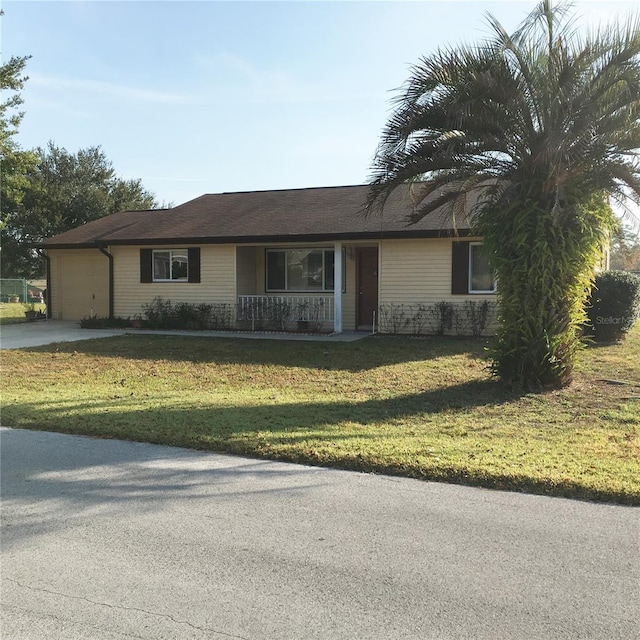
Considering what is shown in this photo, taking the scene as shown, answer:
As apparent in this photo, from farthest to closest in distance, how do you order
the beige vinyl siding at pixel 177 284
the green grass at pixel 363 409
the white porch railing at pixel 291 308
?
the beige vinyl siding at pixel 177 284, the white porch railing at pixel 291 308, the green grass at pixel 363 409

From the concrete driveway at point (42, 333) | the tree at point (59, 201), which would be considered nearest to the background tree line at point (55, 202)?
the tree at point (59, 201)

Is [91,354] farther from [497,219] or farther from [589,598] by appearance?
[589,598]

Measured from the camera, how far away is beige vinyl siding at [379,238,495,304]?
1545 centimetres

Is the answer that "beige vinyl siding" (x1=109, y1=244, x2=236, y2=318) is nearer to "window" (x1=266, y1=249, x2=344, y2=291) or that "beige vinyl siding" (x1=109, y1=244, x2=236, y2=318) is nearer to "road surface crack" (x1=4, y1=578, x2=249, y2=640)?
"window" (x1=266, y1=249, x2=344, y2=291)

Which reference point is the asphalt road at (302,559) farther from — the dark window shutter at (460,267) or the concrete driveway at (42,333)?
the concrete driveway at (42,333)

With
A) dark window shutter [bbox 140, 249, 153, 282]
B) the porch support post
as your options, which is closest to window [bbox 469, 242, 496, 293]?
the porch support post

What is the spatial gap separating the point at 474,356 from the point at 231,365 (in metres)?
4.94

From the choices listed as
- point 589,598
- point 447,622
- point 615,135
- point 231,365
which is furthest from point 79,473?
point 615,135

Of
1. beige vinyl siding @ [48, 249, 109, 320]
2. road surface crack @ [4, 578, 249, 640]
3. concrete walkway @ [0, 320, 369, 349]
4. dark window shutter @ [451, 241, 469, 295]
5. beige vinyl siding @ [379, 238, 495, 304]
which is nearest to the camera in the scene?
road surface crack @ [4, 578, 249, 640]

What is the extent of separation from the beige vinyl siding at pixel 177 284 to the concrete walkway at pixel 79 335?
1.33 metres

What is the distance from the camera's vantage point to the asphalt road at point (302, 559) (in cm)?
300

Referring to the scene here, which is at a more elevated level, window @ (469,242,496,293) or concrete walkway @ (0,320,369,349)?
window @ (469,242,496,293)

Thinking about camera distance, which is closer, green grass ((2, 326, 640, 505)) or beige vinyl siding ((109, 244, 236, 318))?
green grass ((2, 326, 640, 505))

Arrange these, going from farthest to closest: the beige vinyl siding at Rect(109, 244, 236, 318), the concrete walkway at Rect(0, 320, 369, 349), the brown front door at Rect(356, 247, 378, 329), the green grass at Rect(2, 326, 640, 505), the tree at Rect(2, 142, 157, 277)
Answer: the tree at Rect(2, 142, 157, 277) → the beige vinyl siding at Rect(109, 244, 236, 318) → the brown front door at Rect(356, 247, 378, 329) → the concrete walkway at Rect(0, 320, 369, 349) → the green grass at Rect(2, 326, 640, 505)
